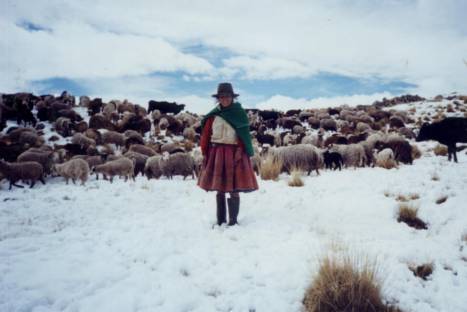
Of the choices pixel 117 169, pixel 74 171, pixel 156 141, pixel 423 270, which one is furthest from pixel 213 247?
pixel 156 141

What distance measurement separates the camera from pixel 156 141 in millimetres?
19234

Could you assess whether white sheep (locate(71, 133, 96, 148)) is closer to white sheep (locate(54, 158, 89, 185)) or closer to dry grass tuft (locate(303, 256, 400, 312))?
white sheep (locate(54, 158, 89, 185))

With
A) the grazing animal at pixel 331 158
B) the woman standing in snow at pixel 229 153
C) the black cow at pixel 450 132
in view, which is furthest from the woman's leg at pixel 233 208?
the black cow at pixel 450 132

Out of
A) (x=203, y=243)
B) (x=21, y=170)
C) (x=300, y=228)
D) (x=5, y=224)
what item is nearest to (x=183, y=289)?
(x=203, y=243)

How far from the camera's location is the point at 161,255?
4.14 metres

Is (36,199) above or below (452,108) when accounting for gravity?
below

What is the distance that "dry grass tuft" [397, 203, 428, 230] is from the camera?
508cm

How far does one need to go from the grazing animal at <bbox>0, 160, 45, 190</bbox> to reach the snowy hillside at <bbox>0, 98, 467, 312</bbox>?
241cm

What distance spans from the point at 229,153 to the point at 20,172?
7.42 m

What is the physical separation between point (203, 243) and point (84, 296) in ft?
5.48

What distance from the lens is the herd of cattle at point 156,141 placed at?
10.4 m

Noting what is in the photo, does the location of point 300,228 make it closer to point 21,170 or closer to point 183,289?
point 183,289

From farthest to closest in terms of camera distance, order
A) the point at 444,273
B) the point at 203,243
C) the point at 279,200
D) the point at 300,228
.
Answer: the point at 279,200 → the point at 300,228 → the point at 203,243 → the point at 444,273

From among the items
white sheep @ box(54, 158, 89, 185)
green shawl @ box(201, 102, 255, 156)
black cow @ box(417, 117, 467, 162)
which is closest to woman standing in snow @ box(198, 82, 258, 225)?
green shawl @ box(201, 102, 255, 156)
